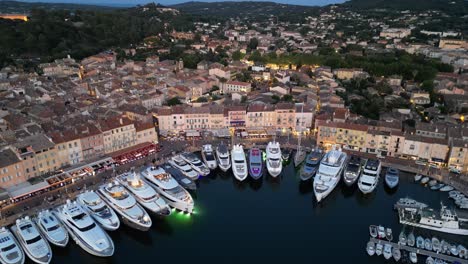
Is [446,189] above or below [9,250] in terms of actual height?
below

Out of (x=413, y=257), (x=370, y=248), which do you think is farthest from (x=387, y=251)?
(x=413, y=257)

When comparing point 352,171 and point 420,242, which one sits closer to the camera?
point 420,242

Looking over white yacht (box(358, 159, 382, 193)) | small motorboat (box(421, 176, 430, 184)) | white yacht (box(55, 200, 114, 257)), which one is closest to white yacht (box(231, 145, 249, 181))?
white yacht (box(358, 159, 382, 193))

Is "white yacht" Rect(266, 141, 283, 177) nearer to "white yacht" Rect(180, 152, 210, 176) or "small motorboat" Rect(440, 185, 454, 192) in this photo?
"white yacht" Rect(180, 152, 210, 176)

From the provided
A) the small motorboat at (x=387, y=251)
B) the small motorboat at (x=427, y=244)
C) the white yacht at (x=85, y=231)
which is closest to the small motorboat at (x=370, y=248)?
the small motorboat at (x=387, y=251)

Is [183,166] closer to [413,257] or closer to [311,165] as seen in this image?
[311,165]

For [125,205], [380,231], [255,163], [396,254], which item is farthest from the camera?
[255,163]
